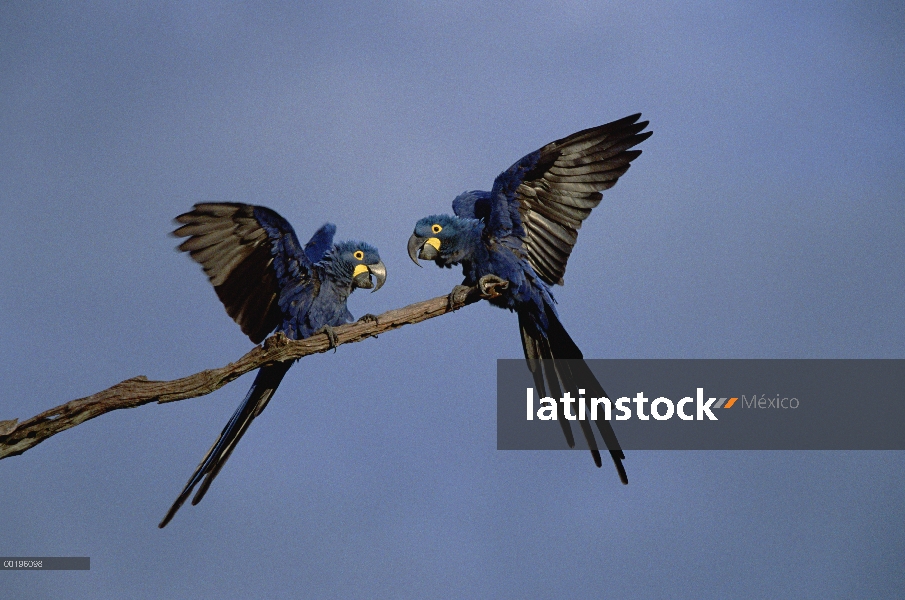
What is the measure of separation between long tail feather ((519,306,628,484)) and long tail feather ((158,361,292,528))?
2.42m

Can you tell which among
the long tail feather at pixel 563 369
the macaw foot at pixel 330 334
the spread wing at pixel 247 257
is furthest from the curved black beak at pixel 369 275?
the long tail feather at pixel 563 369

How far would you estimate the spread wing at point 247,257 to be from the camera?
25.7 ft

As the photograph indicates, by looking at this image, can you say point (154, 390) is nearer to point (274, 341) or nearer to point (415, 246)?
point (274, 341)

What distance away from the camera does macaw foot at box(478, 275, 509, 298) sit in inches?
307

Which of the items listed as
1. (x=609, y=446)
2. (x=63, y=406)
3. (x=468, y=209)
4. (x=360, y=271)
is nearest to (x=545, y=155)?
(x=468, y=209)

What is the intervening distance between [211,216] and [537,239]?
124 inches

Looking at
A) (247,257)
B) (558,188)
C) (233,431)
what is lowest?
(233,431)

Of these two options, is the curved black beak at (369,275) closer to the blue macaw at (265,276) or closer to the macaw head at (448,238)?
the blue macaw at (265,276)

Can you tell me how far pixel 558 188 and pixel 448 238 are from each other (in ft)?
3.87

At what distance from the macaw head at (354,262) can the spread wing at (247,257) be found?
0.78ft

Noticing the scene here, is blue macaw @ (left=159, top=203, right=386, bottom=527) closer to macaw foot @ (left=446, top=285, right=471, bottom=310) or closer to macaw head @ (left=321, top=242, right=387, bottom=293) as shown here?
macaw head @ (left=321, top=242, right=387, bottom=293)

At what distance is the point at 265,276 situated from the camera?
8227mm

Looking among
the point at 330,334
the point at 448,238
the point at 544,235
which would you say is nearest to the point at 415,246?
the point at 448,238

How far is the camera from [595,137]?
793 centimetres
